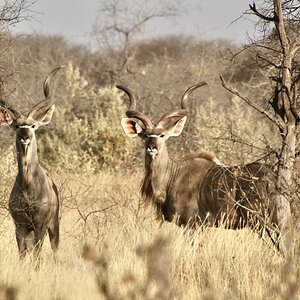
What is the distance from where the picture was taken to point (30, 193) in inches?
320

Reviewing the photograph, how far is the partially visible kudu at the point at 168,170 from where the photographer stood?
9.21 meters

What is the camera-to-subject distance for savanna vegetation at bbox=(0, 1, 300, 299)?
18.7 feet

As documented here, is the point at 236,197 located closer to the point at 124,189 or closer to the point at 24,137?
the point at 24,137

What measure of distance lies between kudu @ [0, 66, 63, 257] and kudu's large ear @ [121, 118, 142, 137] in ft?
4.22

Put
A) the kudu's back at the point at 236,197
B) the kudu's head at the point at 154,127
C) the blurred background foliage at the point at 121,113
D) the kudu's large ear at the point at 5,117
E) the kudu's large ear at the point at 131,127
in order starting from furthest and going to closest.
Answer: the blurred background foliage at the point at 121,113 < the kudu's large ear at the point at 131,127 < the kudu's head at the point at 154,127 < the kudu's large ear at the point at 5,117 < the kudu's back at the point at 236,197

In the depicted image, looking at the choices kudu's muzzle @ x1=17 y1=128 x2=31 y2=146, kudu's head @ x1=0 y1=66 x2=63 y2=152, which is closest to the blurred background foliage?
kudu's head @ x1=0 y1=66 x2=63 y2=152

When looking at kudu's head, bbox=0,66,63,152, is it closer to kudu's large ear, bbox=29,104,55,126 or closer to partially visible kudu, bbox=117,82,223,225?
kudu's large ear, bbox=29,104,55,126

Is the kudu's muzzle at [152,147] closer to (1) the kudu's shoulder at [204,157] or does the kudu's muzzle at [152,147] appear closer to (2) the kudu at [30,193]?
(1) the kudu's shoulder at [204,157]

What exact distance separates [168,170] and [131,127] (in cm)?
65

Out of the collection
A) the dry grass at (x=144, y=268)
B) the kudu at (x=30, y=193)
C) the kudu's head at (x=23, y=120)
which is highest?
the kudu's head at (x=23, y=120)

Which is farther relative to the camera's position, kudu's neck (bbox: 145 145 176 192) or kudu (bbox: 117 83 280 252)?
kudu's neck (bbox: 145 145 176 192)

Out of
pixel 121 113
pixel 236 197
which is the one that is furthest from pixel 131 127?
pixel 121 113

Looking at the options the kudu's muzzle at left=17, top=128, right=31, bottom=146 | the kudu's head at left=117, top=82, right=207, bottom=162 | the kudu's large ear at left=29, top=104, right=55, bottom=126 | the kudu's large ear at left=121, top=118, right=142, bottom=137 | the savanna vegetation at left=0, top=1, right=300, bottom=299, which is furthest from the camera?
the kudu's large ear at left=121, top=118, right=142, bottom=137

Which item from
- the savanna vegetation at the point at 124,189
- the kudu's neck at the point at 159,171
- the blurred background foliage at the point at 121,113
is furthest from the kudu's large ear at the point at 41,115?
the blurred background foliage at the point at 121,113
